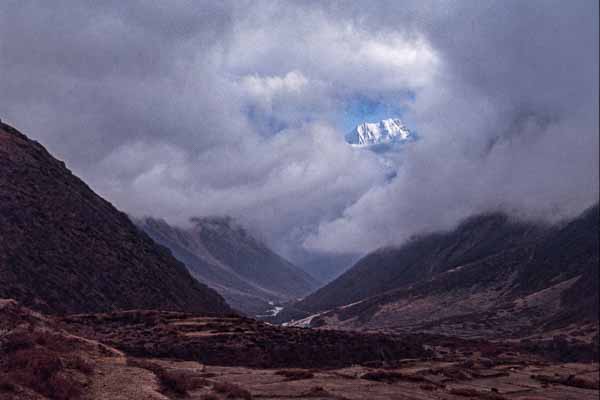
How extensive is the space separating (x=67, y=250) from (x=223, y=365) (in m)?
46.5

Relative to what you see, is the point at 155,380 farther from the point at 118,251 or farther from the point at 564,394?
the point at 118,251

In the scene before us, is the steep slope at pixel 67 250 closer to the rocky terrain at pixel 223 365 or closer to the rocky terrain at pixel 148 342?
the rocky terrain at pixel 148 342

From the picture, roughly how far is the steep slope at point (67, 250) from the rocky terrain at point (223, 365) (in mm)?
21537

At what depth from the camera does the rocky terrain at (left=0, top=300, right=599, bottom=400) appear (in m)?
23.1

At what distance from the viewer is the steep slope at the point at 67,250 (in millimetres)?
69688

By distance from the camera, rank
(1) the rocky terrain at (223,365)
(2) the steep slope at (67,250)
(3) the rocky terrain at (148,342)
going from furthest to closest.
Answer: (2) the steep slope at (67,250) → (3) the rocky terrain at (148,342) → (1) the rocky terrain at (223,365)

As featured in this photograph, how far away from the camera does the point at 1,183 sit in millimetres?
80375

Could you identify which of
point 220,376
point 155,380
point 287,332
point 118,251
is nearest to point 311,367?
point 287,332

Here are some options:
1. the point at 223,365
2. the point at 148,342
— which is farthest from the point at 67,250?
the point at 223,365

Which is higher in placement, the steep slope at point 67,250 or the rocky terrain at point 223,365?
the steep slope at point 67,250

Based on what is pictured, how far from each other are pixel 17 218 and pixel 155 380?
192 ft

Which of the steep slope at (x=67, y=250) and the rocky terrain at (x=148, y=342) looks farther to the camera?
the steep slope at (x=67, y=250)

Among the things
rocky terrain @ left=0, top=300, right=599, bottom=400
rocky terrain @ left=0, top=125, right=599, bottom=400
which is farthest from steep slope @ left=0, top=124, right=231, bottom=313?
rocky terrain @ left=0, top=300, right=599, bottom=400

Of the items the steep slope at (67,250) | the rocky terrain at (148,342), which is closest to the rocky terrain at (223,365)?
the rocky terrain at (148,342)
